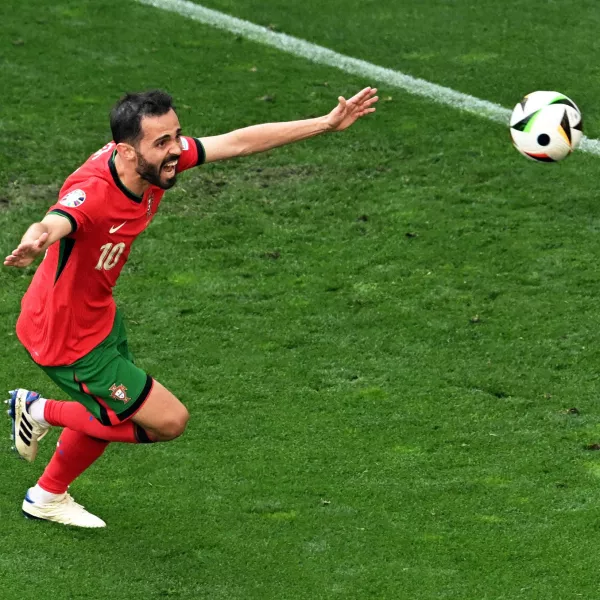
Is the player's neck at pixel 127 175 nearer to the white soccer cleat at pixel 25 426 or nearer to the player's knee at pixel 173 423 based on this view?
the player's knee at pixel 173 423

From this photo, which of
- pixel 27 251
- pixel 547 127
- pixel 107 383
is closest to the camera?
pixel 27 251

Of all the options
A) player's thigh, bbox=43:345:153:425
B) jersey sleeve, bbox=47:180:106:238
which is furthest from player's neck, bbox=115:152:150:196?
player's thigh, bbox=43:345:153:425

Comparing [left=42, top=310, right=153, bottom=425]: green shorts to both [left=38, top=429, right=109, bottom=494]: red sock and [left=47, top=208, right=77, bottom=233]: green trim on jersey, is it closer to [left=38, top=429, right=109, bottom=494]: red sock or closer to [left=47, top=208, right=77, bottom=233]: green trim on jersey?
[left=38, top=429, right=109, bottom=494]: red sock

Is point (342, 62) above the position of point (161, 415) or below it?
above

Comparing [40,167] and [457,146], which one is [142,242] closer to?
[40,167]

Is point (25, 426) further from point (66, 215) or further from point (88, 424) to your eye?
point (66, 215)

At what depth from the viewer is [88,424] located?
5848mm

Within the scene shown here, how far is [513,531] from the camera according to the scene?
5.84m

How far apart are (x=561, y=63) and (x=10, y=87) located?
14.5ft

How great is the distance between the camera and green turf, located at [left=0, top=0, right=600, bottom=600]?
571cm

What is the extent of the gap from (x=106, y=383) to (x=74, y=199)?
0.82 meters

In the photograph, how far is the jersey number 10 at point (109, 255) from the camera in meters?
5.53

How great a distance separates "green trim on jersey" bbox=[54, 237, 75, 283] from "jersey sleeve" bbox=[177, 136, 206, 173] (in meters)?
0.69

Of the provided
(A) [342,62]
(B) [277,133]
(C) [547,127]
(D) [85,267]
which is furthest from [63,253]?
(A) [342,62]
